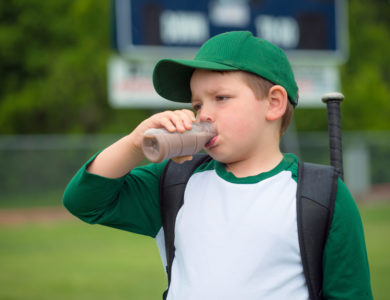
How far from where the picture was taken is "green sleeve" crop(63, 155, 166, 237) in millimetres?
1539

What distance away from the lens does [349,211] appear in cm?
146

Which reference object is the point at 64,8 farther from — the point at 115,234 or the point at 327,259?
the point at 327,259

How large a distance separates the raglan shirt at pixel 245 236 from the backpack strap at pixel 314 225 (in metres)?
0.02

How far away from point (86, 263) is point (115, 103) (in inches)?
221

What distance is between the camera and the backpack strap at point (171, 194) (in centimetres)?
161

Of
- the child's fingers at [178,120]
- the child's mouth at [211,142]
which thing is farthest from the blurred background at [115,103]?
the child's fingers at [178,120]

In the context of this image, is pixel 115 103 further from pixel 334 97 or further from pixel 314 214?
pixel 314 214

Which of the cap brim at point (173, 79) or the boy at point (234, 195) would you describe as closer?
the boy at point (234, 195)

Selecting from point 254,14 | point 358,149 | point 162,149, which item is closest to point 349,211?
point 162,149

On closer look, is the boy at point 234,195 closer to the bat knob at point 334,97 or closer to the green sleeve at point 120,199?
the green sleeve at point 120,199

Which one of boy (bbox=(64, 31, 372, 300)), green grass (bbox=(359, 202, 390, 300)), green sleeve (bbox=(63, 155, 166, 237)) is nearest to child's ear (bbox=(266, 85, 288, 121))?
boy (bbox=(64, 31, 372, 300))

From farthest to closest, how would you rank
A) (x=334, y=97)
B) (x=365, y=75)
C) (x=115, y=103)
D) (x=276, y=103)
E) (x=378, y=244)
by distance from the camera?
1. (x=365, y=75)
2. (x=115, y=103)
3. (x=378, y=244)
4. (x=334, y=97)
5. (x=276, y=103)

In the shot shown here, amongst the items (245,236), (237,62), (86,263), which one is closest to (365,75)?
(86,263)

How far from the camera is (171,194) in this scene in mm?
1630
